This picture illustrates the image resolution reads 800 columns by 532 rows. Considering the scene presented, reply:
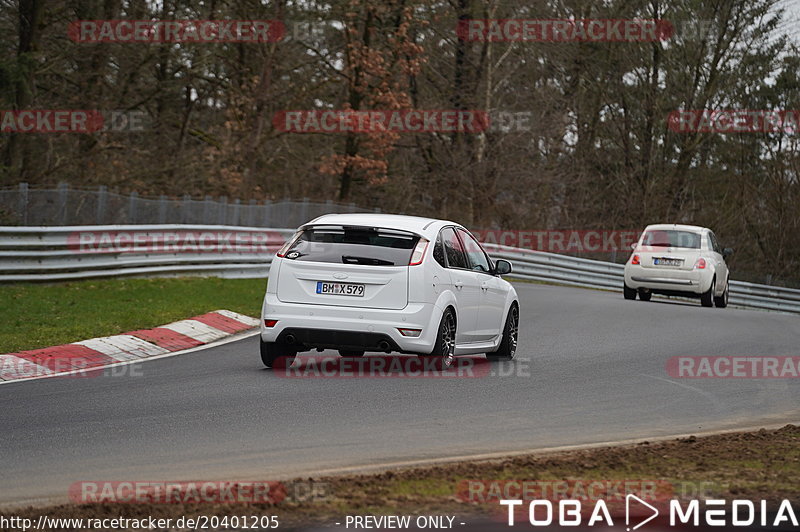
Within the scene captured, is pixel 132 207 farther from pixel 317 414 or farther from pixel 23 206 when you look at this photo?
pixel 317 414

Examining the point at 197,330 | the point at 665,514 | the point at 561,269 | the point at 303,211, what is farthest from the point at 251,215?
the point at 665,514

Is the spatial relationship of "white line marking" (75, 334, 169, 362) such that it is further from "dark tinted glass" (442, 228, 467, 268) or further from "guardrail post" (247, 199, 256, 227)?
"guardrail post" (247, 199, 256, 227)

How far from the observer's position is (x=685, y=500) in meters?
6.48

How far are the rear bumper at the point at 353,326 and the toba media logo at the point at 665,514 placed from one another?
212 inches

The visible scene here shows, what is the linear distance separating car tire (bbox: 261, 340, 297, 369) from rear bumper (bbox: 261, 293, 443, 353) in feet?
1.36

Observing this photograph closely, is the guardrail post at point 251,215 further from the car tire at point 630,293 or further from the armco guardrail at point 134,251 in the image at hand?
the car tire at point 630,293

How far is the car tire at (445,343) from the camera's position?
12086mm

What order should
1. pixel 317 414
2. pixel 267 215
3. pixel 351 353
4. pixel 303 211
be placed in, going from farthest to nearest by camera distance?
1. pixel 303 211
2. pixel 267 215
3. pixel 351 353
4. pixel 317 414

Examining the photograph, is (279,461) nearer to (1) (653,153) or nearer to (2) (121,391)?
(2) (121,391)

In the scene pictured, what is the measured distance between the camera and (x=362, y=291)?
11797mm

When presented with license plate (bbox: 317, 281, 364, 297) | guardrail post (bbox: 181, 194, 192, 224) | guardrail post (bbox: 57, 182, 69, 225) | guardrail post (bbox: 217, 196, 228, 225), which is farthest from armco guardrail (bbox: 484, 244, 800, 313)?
license plate (bbox: 317, 281, 364, 297)

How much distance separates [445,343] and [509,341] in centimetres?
204

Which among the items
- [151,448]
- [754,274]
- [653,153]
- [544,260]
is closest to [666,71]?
[653,153]

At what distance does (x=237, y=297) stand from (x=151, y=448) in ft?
43.4
